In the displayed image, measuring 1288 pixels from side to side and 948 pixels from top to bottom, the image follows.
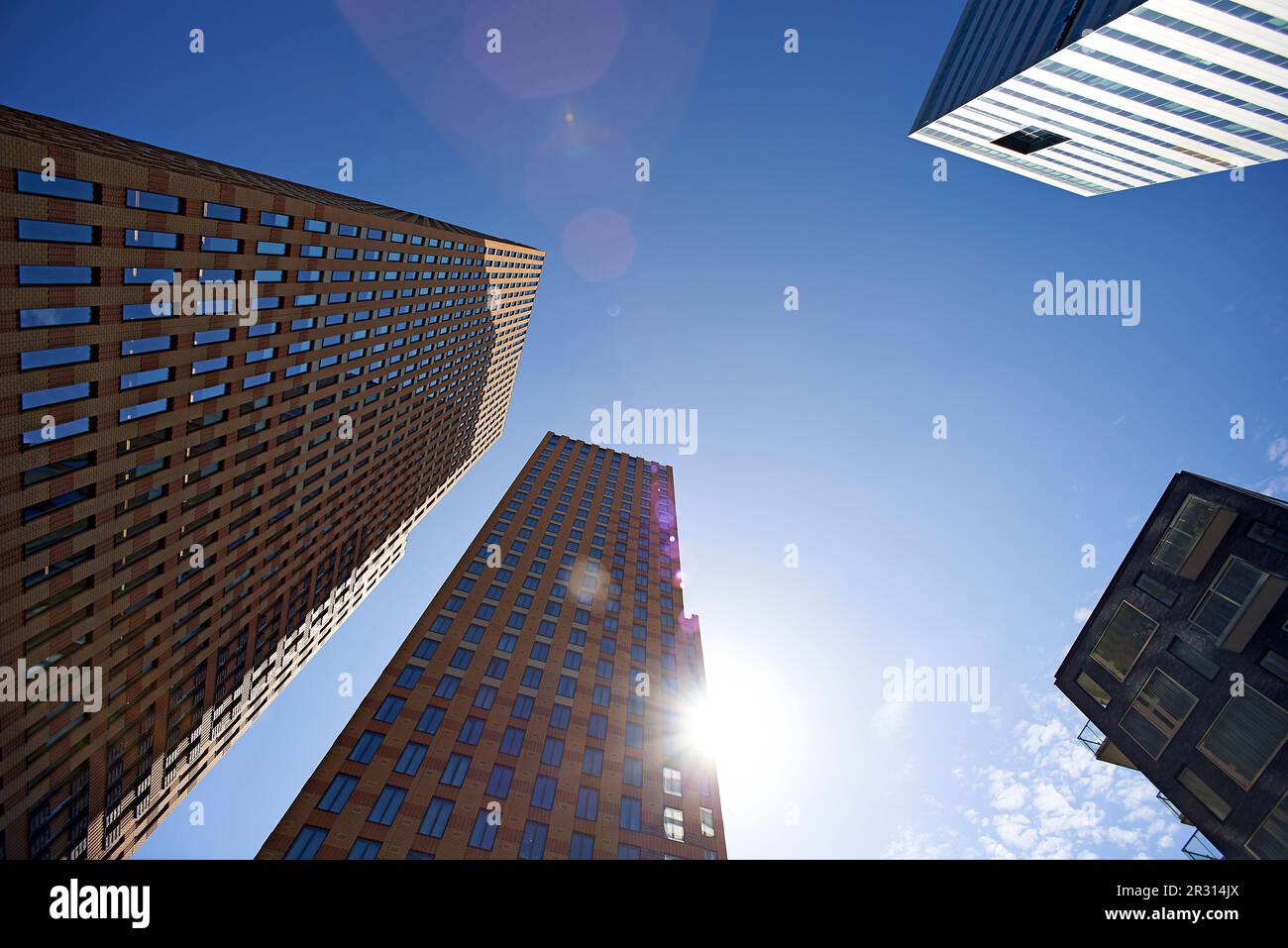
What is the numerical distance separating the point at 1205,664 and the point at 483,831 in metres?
37.1

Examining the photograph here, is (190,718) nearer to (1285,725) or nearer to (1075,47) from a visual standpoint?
(1285,725)

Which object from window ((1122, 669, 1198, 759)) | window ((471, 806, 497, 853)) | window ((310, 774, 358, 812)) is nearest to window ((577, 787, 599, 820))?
window ((471, 806, 497, 853))

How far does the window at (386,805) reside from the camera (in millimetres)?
30922

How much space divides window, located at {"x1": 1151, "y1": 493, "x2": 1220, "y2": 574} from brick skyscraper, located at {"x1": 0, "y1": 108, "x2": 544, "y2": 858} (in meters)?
51.8

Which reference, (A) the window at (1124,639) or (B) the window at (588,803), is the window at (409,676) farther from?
(A) the window at (1124,639)

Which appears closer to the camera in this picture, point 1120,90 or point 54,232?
point 54,232

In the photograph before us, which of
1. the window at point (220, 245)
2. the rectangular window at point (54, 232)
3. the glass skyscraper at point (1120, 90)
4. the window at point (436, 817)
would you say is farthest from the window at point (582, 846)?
the glass skyscraper at point (1120, 90)

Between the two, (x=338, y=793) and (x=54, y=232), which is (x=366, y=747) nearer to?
(x=338, y=793)

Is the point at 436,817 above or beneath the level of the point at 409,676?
beneath

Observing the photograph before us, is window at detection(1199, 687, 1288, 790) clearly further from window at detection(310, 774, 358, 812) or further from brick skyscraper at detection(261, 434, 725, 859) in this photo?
window at detection(310, 774, 358, 812)

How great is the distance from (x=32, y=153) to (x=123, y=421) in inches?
492

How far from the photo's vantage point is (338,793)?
104ft

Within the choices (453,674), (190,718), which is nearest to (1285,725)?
(453,674)

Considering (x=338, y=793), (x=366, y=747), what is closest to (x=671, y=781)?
(x=366, y=747)
